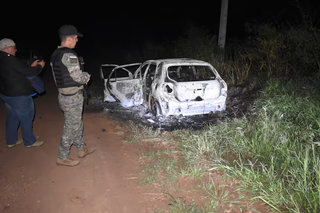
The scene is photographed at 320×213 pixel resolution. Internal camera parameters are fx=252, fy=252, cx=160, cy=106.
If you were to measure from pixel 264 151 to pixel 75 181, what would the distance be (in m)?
2.92

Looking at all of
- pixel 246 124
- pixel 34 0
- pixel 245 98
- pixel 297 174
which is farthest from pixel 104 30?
pixel 297 174

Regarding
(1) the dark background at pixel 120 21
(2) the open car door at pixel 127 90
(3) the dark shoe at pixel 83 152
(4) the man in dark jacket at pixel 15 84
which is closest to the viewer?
(4) the man in dark jacket at pixel 15 84

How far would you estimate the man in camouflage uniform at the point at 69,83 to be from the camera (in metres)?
3.40

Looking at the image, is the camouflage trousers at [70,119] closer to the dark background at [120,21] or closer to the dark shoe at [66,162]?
the dark shoe at [66,162]

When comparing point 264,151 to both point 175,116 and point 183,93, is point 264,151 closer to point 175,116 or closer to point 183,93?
point 183,93

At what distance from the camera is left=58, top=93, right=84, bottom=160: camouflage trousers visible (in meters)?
3.59

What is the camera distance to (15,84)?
3.88m

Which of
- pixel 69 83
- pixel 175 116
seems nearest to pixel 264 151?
pixel 175 116

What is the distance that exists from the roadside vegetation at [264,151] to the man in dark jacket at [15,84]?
1873mm

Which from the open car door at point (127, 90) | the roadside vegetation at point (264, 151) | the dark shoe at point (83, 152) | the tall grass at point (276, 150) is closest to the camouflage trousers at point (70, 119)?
the dark shoe at point (83, 152)

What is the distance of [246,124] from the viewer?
491cm

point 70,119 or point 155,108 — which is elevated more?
point 70,119

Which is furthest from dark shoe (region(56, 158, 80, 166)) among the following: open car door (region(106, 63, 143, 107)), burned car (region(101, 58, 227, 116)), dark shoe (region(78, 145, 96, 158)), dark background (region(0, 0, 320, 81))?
dark background (region(0, 0, 320, 81))

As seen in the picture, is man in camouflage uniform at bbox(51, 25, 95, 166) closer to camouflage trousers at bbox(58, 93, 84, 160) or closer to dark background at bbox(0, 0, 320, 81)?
camouflage trousers at bbox(58, 93, 84, 160)
